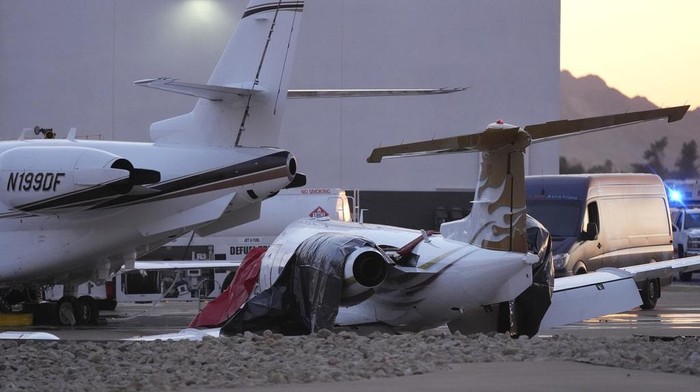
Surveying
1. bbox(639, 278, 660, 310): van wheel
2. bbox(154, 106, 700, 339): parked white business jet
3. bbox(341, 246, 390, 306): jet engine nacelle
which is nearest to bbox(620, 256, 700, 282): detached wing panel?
bbox(154, 106, 700, 339): parked white business jet

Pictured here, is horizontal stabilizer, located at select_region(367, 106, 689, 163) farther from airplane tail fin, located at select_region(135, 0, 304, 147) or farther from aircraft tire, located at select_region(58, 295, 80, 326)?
aircraft tire, located at select_region(58, 295, 80, 326)

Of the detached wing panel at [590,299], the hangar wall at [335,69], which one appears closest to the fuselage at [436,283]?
the detached wing panel at [590,299]

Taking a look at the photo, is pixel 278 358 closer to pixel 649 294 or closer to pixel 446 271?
pixel 446 271

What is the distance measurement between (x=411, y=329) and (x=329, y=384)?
7101mm

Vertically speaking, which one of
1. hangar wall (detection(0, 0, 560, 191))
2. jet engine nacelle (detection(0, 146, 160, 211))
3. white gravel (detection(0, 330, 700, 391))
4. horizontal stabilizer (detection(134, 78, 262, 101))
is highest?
hangar wall (detection(0, 0, 560, 191))

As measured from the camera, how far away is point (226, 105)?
967 inches

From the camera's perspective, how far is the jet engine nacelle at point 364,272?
16391 mm

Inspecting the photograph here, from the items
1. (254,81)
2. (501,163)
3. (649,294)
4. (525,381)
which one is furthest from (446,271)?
(649,294)

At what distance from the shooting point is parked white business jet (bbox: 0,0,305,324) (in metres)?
23.8

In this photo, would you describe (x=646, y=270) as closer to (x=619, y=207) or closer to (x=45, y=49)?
(x=619, y=207)

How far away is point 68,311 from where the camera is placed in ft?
87.1

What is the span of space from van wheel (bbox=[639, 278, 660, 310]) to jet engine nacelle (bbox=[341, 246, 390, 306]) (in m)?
12.9

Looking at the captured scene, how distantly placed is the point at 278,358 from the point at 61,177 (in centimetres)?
1178

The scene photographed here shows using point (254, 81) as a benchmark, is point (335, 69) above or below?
above
